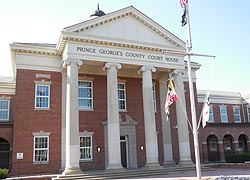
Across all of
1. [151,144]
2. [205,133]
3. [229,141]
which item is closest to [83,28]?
[151,144]

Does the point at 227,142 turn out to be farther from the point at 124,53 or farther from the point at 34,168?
the point at 34,168

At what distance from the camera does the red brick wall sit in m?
21.7

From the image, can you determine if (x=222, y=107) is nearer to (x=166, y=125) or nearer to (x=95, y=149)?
(x=166, y=125)

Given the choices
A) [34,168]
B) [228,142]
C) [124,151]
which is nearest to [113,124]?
[124,151]

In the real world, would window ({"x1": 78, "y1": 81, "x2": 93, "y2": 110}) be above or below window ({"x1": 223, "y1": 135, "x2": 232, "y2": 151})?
above

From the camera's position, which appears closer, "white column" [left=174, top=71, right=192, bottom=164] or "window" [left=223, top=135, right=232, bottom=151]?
"white column" [left=174, top=71, right=192, bottom=164]

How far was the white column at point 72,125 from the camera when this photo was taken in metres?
18.9

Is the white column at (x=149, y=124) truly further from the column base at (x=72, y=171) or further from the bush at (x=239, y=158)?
the bush at (x=239, y=158)

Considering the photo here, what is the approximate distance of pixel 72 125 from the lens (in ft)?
64.4

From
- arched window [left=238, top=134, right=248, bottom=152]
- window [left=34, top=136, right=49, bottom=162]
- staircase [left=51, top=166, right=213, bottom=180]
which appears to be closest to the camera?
staircase [left=51, top=166, right=213, bottom=180]

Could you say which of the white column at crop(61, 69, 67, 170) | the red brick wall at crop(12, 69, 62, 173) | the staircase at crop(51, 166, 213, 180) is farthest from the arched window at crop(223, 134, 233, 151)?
the red brick wall at crop(12, 69, 62, 173)

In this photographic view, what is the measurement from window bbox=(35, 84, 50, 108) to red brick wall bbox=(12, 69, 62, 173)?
1.08 feet

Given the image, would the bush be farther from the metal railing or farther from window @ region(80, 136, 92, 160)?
the metal railing

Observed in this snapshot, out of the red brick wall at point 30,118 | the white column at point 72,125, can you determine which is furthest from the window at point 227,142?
the white column at point 72,125
